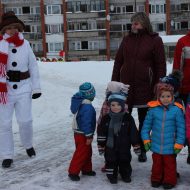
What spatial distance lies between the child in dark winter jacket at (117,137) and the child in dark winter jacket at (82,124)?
14 centimetres

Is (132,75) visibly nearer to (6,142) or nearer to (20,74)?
(20,74)

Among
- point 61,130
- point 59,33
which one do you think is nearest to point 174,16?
point 59,33

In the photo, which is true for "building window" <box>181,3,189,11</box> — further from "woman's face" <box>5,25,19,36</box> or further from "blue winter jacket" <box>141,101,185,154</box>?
"blue winter jacket" <box>141,101,185,154</box>

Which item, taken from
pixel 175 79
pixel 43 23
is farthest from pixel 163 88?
pixel 43 23

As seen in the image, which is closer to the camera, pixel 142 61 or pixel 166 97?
pixel 166 97

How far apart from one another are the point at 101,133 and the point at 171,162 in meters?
0.87

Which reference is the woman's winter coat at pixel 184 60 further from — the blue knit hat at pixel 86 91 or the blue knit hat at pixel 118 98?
the blue knit hat at pixel 86 91

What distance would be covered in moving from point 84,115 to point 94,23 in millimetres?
42167

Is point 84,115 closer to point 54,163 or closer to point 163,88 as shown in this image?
point 163,88

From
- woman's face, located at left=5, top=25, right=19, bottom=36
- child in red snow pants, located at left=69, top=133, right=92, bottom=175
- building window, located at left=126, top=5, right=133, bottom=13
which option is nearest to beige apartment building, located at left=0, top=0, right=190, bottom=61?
building window, located at left=126, top=5, right=133, bottom=13

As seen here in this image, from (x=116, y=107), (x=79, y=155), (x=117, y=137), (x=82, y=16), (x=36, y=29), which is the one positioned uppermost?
(x=82, y=16)

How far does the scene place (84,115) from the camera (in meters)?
4.97

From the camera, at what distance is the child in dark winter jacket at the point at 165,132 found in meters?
4.67

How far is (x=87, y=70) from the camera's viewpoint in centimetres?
1759
